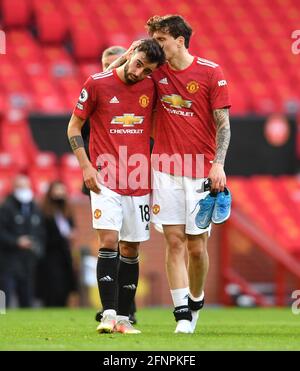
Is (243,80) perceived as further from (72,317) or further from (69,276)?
(72,317)

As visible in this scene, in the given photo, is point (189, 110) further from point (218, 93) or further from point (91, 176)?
point (91, 176)

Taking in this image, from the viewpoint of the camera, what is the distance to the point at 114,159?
329 inches

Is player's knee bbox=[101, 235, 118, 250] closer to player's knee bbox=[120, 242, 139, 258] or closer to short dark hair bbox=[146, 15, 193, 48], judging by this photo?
player's knee bbox=[120, 242, 139, 258]

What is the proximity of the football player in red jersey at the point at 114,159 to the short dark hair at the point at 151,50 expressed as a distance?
0.21 metres

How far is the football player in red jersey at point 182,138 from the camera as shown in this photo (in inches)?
327

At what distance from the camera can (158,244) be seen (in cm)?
1582

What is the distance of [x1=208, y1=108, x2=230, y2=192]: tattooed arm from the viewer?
816cm

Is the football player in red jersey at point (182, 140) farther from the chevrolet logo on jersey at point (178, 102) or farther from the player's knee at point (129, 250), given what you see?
the player's knee at point (129, 250)

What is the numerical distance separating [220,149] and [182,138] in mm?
303

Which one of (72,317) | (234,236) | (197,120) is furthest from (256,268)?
(197,120)

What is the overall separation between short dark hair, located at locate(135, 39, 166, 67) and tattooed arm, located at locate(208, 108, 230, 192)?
1.84 feet

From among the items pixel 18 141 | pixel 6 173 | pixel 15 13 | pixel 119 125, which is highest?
pixel 15 13

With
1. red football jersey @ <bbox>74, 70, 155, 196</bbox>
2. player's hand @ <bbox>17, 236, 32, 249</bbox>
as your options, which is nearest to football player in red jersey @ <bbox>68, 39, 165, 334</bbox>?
red football jersey @ <bbox>74, 70, 155, 196</bbox>

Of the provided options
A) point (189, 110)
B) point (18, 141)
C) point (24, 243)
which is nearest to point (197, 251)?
point (189, 110)
